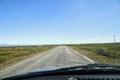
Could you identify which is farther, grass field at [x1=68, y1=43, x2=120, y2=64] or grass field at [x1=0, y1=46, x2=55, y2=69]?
grass field at [x1=0, y1=46, x2=55, y2=69]

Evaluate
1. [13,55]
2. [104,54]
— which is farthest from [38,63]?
[13,55]

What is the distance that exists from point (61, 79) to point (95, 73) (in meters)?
0.39

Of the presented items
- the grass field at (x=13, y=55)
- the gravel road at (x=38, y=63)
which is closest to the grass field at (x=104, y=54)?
the gravel road at (x=38, y=63)

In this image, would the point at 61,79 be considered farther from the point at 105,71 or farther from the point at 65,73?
the point at 105,71

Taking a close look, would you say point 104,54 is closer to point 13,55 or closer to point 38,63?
point 13,55

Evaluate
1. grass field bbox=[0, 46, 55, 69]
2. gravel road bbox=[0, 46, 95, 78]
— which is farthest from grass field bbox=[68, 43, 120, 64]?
grass field bbox=[0, 46, 55, 69]

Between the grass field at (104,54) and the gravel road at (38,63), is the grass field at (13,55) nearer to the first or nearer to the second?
the gravel road at (38,63)

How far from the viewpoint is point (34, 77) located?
3076mm

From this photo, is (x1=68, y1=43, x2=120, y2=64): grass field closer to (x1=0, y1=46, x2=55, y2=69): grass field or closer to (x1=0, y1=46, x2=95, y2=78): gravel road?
(x1=0, y1=46, x2=95, y2=78): gravel road

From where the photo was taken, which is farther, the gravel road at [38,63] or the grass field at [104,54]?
the grass field at [104,54]

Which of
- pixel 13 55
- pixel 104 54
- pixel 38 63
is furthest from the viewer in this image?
pixel 13 55

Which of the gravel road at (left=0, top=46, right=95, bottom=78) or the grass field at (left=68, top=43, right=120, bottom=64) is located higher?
the grass field at (left=68, top=43, right=120, bottom=64)

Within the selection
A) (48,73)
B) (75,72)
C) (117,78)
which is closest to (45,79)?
(48,73)

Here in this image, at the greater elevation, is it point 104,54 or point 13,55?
point 104,54
